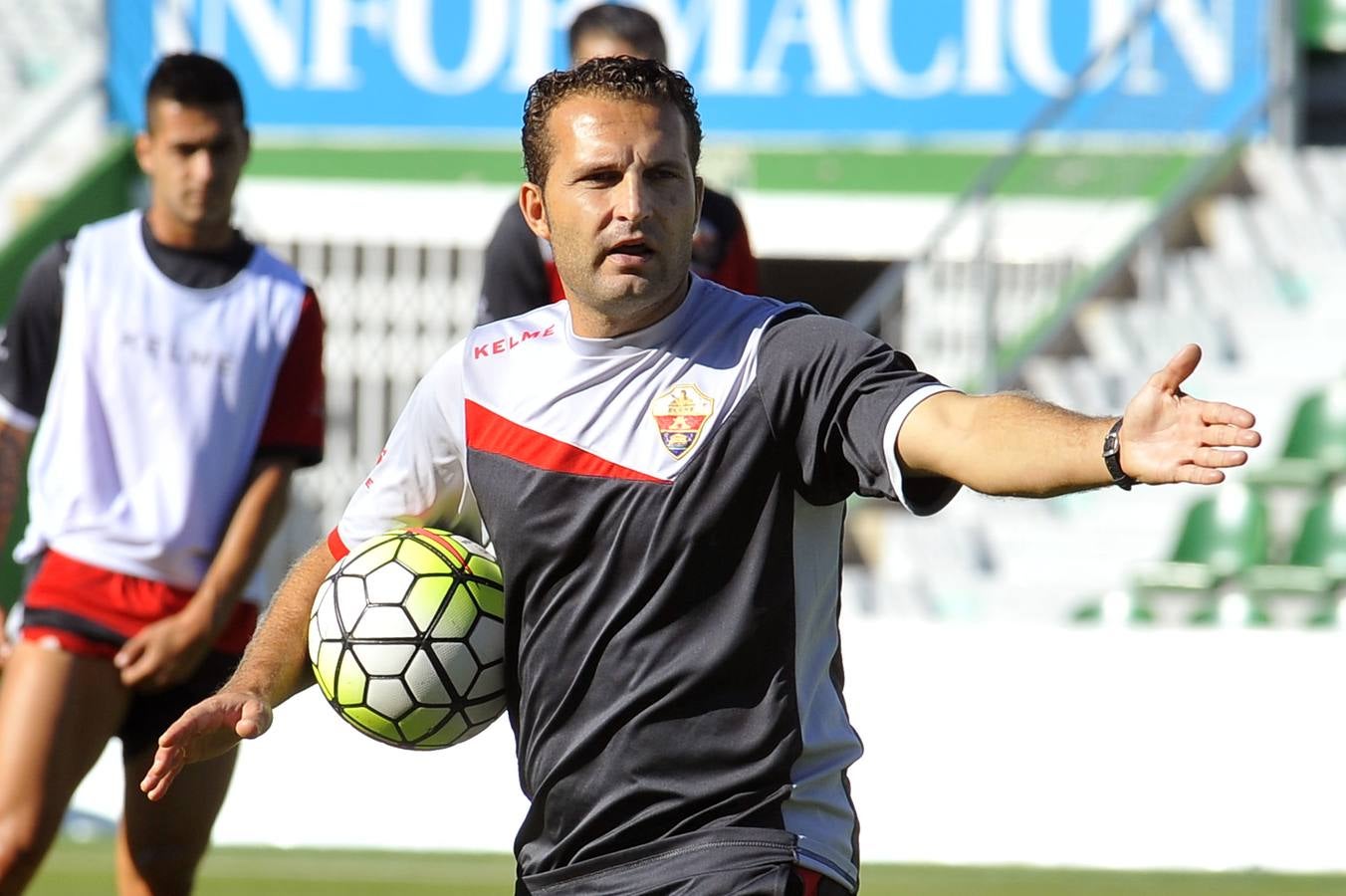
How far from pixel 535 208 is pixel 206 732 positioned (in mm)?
1075

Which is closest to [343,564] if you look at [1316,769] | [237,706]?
[237,706]

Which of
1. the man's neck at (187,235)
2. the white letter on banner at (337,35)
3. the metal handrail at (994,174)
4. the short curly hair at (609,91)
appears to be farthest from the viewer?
the white letter on banner at (337,35)

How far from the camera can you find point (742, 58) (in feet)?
48.8

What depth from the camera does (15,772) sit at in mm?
5453

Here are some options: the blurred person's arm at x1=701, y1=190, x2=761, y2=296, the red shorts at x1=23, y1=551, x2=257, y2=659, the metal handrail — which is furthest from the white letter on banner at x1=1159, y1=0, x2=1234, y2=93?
the red shorts at x1=23, y1=551, x2=257, y2=659

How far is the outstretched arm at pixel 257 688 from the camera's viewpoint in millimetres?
3617

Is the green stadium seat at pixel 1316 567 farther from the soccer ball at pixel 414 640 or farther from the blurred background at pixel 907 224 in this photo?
the soccer ball at pixel 414 640

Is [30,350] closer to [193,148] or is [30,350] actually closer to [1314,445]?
[193,148]

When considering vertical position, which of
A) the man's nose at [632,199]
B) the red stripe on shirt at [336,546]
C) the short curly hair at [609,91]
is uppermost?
the short curly hair at [609,91]

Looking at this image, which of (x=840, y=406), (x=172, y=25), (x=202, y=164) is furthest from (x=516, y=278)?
(x=172, y=25)

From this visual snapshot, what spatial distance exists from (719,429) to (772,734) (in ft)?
1.65

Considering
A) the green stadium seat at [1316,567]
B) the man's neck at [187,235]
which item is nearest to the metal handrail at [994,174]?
the green stadium seat at [1316,567]

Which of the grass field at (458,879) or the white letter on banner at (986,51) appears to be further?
the white letter on banner at (986,51)

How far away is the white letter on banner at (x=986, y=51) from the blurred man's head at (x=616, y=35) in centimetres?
894
